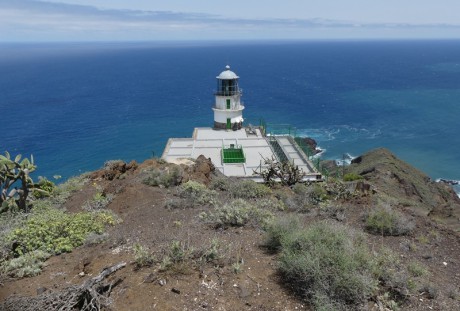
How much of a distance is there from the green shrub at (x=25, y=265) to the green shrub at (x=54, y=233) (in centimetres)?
39

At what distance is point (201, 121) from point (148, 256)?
5241 cm

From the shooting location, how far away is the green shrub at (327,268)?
6.12 m

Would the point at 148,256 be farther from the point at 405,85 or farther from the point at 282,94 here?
the point at 405,85

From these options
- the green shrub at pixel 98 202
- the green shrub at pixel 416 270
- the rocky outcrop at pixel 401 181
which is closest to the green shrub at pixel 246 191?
the green shrub at pixel 98 202

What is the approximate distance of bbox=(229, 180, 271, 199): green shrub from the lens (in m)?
13.4

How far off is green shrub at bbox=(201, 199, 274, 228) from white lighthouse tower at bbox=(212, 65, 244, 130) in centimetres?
2348

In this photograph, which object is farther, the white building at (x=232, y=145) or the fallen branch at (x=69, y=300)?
the white building at (x=232, y=145)

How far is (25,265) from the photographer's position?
7.91 m

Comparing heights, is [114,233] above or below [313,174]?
above

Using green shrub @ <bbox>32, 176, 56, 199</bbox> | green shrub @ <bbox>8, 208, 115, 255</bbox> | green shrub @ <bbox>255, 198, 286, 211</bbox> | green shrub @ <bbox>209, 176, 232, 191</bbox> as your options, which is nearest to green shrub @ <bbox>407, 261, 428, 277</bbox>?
green shrub @ <bbox>255, 198, 286, 211</bbox>

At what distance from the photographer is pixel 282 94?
82.5 meters

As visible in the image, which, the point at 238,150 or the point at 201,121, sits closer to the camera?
the point at 238,150

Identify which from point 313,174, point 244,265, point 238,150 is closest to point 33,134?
point 238,150

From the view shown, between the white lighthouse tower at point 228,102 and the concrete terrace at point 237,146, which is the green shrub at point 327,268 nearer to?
the concrete terrace at point 237,146
